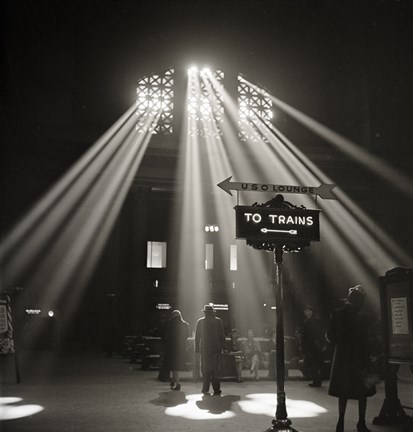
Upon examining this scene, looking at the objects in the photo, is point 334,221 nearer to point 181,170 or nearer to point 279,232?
point 181,170

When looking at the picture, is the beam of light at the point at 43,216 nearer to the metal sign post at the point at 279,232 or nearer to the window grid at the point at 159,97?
the window grid at the point at 159,97

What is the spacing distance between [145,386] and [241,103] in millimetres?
15168

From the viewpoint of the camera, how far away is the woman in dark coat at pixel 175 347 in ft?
37.7

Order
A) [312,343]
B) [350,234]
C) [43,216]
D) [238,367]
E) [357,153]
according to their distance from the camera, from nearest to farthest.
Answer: [312,343], [238,367], [43,216], [357,153], [350,234]

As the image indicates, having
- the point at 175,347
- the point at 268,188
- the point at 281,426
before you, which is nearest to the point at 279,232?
the point at 268,188

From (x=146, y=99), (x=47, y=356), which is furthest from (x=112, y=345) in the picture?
(x=146, y=99)

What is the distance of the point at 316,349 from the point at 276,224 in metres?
6.88

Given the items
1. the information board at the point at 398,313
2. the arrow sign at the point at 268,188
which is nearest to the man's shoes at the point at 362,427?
the information board at the point at 398,313

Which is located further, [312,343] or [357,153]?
[357,153]

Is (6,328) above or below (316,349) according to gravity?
above

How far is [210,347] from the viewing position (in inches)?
433

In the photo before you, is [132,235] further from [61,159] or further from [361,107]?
[361,107]

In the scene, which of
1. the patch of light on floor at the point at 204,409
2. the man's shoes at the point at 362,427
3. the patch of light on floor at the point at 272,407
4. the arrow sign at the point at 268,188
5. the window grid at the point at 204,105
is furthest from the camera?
the window grid at the point at 204,105

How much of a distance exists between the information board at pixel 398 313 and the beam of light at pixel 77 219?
1652 centimetres
